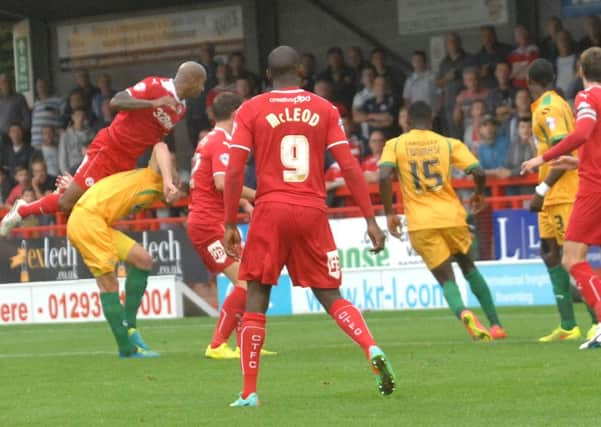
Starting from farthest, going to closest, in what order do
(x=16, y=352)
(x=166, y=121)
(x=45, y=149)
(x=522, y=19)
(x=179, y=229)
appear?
1. (x=45, y=149)
2. (x=522, y=19)
3. (x=179, y=229)
4. (x=16, y=352)
5. (x=166, y=121)

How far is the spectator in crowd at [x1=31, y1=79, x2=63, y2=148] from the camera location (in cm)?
2838

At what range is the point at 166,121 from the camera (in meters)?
13.6

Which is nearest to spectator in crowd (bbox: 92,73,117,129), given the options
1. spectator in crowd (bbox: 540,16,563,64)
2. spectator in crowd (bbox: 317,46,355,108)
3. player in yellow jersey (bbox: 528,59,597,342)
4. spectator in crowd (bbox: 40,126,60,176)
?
spectator in crowd (bbox: 40,126,60,176)

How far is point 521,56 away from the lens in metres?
23.3

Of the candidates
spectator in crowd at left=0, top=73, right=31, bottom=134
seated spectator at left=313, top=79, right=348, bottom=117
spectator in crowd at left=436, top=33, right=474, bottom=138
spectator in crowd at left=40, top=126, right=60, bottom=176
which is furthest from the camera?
spectator in crowd at left=0, top=73, right=31, bottom=134

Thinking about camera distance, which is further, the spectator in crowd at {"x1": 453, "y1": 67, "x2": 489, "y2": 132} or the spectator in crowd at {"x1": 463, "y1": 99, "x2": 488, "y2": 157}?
the spectator in crowd at {"x1": 453, "y1": 67, "x2": 489, "y2": 132}

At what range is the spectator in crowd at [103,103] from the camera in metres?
27.9

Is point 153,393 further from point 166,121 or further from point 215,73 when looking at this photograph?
point 215,73

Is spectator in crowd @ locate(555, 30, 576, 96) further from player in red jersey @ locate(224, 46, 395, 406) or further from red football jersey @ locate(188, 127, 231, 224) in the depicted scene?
player in red jersey @ locate(224, 46, 395, 406)

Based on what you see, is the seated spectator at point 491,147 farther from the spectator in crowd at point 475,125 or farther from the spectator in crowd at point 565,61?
the spectator in crowd at point 565,61

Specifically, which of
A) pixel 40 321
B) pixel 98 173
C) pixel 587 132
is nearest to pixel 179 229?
pixel 40 321

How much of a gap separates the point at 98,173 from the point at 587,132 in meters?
4.40

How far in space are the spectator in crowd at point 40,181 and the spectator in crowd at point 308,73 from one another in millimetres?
4436

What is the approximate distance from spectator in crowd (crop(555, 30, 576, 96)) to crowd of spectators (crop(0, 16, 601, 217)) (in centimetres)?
1
